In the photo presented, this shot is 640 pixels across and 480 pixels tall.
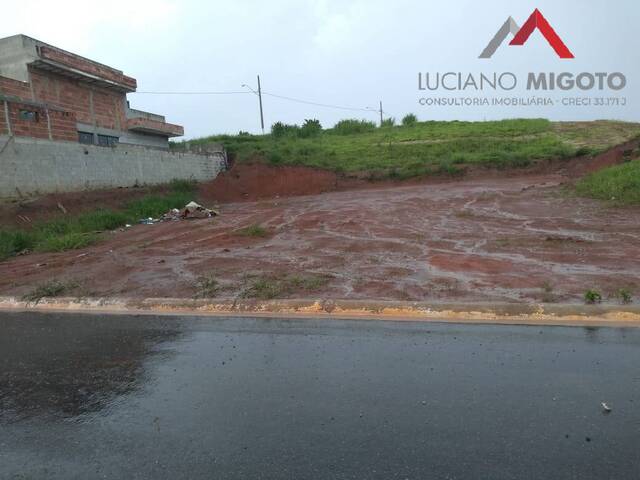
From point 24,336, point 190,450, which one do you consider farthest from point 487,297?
point 24,336

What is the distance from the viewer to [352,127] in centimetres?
4081

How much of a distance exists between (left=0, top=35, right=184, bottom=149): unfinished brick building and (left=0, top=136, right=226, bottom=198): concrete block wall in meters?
0.59

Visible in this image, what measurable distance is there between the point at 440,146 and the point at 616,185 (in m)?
15.5

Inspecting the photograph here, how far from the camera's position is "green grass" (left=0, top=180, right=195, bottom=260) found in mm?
11688

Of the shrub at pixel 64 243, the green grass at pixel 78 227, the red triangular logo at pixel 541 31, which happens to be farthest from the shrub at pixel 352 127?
the shrub at pixel 64 243

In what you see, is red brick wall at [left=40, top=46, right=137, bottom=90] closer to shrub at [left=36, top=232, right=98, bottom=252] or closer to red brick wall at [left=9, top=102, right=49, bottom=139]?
red brick wall at [left=9, top=102, right=49, bottom=139]

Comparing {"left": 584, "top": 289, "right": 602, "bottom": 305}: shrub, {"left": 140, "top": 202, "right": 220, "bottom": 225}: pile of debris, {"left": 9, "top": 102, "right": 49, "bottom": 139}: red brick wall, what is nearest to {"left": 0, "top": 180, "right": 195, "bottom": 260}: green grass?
{"left": 140, "top": 202, "right": 220, "bottom": 225}: pile of debris

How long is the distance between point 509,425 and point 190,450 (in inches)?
81.1

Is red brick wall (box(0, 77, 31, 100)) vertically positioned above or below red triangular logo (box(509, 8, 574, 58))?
below

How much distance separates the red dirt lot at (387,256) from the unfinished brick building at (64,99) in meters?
5.24

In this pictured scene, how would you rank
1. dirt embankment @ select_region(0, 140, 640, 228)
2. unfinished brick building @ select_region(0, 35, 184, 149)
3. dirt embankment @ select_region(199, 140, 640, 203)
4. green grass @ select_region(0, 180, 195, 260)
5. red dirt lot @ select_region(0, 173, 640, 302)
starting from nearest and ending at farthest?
red dirt lot @ select_region(0, 173, 640, 302)
green grass @ select_region(0, 180, 195, 260)
unfinished brick building @ select_region(0, 35, 184, 149)
dirt embankment @ select_region(0, 140, 640, 228)
dirt embankment @ select_region(199, 140, 640, 203)

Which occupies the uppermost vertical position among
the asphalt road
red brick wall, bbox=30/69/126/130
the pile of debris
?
red brick wall, bbox=30/69/126/130

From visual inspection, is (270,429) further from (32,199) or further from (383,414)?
(32,199)

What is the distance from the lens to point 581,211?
1281cm
